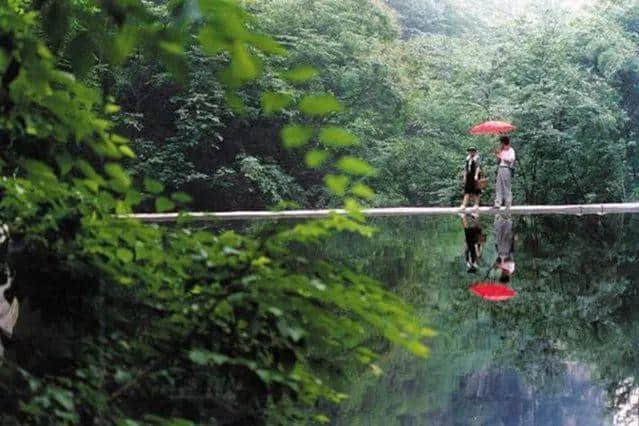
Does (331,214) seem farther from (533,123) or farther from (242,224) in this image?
(533,123)

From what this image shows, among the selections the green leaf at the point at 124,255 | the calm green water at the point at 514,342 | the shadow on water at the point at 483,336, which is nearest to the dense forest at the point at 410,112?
the calm green water at the point at 514,342

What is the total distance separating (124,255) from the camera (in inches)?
110

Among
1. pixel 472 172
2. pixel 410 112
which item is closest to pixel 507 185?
pixel 472 172

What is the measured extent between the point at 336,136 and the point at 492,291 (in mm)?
7890

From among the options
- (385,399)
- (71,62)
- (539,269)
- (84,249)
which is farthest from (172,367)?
(539,269)

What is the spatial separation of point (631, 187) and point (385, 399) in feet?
76.5

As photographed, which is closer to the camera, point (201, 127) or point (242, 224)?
point (242, 224)

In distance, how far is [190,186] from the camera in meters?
27.5

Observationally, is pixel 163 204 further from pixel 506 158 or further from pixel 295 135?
pixel 506 158

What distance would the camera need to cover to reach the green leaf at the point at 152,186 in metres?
2.53

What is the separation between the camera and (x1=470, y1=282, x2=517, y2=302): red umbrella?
9276 mm

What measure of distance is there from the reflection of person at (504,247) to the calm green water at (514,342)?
83 millimetres

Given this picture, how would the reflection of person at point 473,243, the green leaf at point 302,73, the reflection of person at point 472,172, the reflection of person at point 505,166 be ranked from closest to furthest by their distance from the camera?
the green leaf at point 302,73
the reflection of person at point 473,243
the reflection of person at point 505,166
the reflection of person at point 472,172

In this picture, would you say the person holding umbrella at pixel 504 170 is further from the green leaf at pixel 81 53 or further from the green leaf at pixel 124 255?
the green leaf at pixel 81 53
